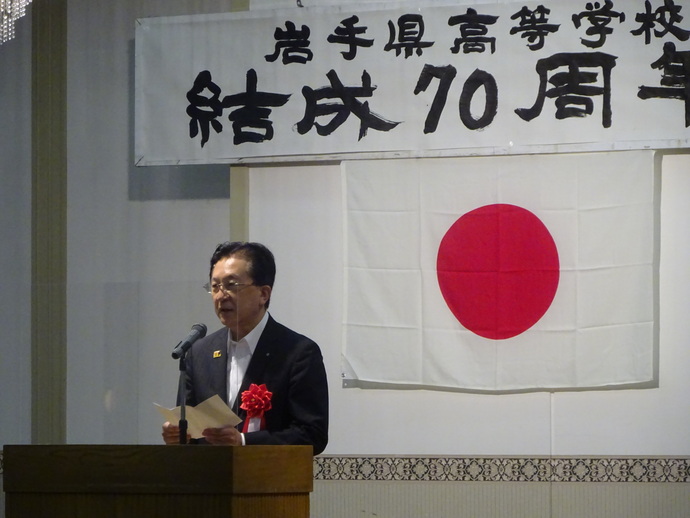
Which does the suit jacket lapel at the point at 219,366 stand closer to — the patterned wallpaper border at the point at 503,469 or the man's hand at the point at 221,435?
the man's hand at the point at 221,435

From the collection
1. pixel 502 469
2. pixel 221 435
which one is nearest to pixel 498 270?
pixel 502 469

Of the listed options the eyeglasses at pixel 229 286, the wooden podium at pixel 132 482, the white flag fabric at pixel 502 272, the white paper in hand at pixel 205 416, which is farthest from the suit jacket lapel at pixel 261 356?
the white flag fabric at pixel 502 272

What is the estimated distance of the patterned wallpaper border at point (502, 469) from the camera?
14.2 feet

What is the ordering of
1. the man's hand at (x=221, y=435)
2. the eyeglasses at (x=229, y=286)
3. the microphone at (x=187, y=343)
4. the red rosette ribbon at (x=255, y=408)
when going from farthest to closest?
the eyeglasses at (x=229, y=286)
the red rosette ribbon at (x=255, y=408)
the man's hand at (x=221, y=435)
the microphone at (x=187, y=343)

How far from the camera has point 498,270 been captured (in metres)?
4.39

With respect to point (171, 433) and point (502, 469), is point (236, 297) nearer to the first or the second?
point (171, 433)

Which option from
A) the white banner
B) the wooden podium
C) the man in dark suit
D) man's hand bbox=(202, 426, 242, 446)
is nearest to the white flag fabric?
the white banner

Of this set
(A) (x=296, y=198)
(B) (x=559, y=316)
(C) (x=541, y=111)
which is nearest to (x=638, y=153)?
(C) (x=541, y=111)

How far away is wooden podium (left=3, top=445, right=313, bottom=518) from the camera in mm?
2240

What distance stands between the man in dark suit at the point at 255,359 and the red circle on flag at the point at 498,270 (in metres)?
1.28

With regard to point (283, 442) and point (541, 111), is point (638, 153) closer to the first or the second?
point (541, 111)

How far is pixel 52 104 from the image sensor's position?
16.1ft

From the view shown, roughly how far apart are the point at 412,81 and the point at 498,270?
0.99 meters

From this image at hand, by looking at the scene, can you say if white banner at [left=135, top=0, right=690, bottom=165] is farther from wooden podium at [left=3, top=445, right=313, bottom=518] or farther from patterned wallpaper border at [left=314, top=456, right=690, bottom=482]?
wooden podium at [left=3, top=445, right=313, bottom=518]
